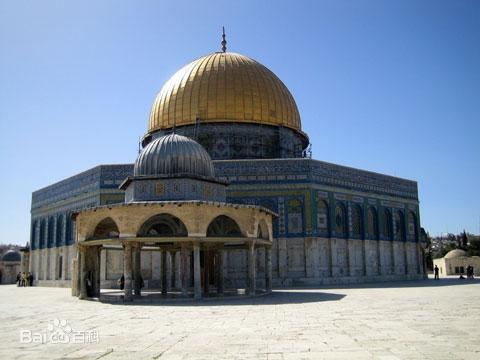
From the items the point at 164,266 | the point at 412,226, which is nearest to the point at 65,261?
the point at 164,266

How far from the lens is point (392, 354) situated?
6648mm

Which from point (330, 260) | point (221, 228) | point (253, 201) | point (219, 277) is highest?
point (253, 201)

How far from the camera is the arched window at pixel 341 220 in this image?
90.9ft

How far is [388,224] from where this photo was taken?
31.0 m

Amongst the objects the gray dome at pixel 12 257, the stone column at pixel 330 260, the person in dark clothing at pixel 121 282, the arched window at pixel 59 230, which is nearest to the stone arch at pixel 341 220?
the stone column at pixel 330 260

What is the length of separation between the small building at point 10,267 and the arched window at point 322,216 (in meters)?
33.5

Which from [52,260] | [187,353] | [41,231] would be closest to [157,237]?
[187,353]

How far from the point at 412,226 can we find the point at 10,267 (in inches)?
1436

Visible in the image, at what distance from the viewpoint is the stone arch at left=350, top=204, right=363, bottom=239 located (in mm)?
28609

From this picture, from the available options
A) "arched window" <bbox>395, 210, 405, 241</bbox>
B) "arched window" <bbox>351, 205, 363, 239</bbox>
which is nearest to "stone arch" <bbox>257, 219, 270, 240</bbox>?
"arched window" <bbox>351, 205, 363, 239</bbox>

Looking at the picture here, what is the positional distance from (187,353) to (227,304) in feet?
25.4

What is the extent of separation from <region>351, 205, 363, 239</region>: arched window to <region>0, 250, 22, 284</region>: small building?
3376 centimetres

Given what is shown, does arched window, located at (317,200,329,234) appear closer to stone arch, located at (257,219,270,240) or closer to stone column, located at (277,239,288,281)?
stone column, located at (277,239,288,281)

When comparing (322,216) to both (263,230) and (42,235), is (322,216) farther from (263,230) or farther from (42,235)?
(42,235)
